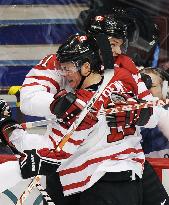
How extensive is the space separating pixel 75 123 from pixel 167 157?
931 mm

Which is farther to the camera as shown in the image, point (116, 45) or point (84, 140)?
point (116, 45)

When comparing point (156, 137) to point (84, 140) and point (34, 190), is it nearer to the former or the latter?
point (34, 190)

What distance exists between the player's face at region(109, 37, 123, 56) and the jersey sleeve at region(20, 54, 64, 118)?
0.28 metres

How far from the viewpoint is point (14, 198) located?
2586 mm

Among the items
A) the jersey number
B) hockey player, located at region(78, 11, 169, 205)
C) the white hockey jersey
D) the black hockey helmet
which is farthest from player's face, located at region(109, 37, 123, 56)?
the jersey number

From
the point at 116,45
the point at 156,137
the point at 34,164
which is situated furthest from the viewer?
the point at 156,137

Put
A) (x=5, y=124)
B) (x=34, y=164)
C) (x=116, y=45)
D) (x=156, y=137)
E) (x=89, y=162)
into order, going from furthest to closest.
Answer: (x=156, y=137), (x=116, y=45), (x=5, y=124), (x=89, y=162), (x=34, y=164)

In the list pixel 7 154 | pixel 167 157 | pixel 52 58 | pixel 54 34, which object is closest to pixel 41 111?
pixel 52 58

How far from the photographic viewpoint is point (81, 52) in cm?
210

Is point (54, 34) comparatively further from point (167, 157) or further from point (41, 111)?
point (41, 111)

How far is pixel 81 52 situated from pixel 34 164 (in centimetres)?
40

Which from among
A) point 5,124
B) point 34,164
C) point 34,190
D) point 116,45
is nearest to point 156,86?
A: point 116,45

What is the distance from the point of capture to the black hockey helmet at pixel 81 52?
210 centimetres

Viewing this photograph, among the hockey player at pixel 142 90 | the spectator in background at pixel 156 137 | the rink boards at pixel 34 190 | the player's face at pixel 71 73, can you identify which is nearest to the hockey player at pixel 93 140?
the player's face at pixel 71 73
